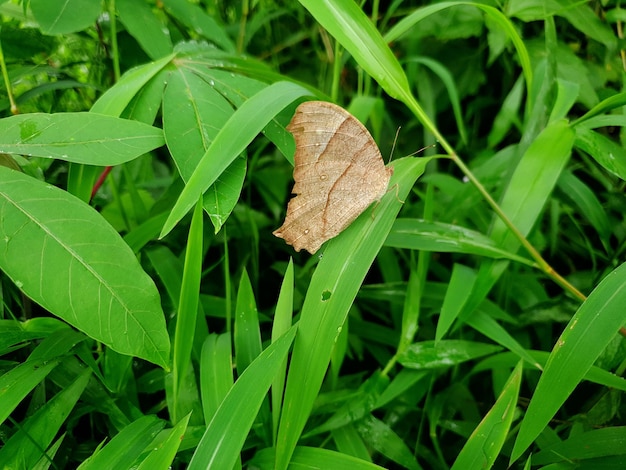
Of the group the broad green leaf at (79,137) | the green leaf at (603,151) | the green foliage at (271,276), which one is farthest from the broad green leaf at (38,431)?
the green leaf at (603,151)

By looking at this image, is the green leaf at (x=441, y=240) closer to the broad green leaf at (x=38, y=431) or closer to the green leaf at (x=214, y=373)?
the green leaf at (x=214, y=373)

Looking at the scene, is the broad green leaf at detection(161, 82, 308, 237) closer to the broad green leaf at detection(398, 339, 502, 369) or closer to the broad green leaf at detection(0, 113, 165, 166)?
the broad green leaf at detection(0, 113, 165, 166)

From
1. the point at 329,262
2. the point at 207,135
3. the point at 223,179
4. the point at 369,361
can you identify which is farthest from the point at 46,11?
the point at 369,361

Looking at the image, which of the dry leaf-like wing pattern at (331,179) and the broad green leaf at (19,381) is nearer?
the broad green leaf at (19,381)

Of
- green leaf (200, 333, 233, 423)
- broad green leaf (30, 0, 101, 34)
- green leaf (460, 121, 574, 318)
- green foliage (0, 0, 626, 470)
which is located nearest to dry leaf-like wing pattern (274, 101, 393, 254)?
green foliage (0, 0, 626, 470)

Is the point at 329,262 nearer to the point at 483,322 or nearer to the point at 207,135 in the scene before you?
the point at 207,135

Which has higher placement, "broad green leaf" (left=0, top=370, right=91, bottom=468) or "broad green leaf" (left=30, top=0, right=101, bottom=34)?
"broad green leaf" (left=30, top=0, right=101, bottom=34)

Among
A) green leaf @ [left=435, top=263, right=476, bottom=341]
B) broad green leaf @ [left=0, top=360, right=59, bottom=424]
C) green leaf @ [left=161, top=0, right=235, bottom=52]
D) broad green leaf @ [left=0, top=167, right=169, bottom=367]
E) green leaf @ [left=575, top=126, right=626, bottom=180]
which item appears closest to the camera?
broad green leaf @ [left=0, top=167, right=169, bottom=367]
